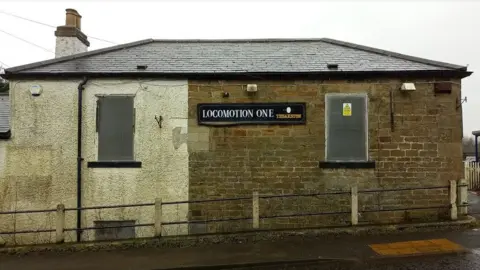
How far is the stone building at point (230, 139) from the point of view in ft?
27.3

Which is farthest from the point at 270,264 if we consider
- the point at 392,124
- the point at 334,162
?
the point at 392,124

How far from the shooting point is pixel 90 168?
8.47 meters

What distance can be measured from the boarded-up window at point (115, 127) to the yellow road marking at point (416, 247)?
572cm

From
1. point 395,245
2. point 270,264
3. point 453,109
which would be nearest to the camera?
point 270,264

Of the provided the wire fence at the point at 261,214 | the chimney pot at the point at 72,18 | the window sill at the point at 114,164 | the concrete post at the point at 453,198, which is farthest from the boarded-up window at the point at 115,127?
the concrete post at the point at 453,198

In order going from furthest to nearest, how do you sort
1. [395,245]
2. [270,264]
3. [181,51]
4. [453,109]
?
1. [181,51]
2. [453,109]
3. [395,245]
4. [270,264]

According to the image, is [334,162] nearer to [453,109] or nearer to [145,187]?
[453,109]

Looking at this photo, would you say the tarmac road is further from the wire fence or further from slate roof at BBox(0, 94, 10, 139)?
slate roof at BBox(0, 94, 10, 139)

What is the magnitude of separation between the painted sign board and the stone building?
0.9 inches

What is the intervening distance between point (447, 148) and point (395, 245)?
3.19m

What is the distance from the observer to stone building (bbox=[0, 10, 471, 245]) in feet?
27.3

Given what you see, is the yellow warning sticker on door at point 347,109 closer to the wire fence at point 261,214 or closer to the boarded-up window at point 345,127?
the boarded-up window at point 345,127

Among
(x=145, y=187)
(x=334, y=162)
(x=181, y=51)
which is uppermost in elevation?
(x=181, y=51)

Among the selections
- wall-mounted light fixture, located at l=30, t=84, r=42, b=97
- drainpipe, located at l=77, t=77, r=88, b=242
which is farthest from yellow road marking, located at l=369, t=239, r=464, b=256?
wall-mounted light fixture, located at l=30, t=84, r=42, b=97
